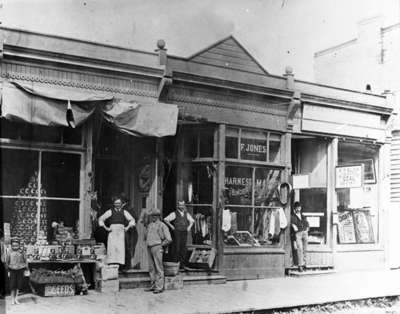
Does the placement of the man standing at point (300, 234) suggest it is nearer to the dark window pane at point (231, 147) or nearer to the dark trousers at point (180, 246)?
the dark window pane at point (231, 147)

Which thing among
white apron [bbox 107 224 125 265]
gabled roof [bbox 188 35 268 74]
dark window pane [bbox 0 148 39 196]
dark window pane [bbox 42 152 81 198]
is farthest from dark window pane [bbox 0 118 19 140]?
gabled roof [bbox 188 35 268 74]

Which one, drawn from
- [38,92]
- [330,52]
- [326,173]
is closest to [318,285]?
[326,173]

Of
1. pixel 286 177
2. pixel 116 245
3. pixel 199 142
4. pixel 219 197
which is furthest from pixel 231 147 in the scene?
pixel 116 245

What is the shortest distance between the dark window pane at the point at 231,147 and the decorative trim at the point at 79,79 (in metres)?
2.32

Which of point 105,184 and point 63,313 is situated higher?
point 105,184

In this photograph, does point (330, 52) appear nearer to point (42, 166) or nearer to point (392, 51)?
point (392, 51)

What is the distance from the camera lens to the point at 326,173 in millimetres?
15508

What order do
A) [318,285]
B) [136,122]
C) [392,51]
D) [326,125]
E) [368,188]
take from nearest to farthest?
[136,122]
[318,285]
[326,125]
[368,188]
[392,51]

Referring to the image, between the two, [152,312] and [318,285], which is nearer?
[152,312]

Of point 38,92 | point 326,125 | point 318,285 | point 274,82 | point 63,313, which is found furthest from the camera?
point 326,125

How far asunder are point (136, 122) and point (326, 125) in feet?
20.5

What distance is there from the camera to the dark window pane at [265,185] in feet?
45.6

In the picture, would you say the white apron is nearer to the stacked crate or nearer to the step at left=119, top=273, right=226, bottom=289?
the stacked crate

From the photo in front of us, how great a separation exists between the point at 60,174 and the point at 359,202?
29.5 feet
